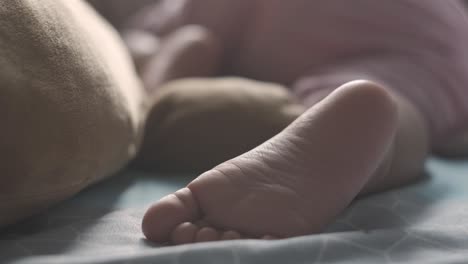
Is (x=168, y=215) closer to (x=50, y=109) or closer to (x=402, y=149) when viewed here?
(x=50, y=109)

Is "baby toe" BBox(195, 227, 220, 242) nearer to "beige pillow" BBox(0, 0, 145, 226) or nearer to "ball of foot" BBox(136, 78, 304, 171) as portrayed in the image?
"beige pillow" BBox(0, 0, 145, 226)

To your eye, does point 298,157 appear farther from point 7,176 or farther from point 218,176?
point 7,176

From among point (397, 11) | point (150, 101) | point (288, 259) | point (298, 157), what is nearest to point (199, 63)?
point (150, 101)

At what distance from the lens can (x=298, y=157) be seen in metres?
0.58

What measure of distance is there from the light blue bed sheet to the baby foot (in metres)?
0.03

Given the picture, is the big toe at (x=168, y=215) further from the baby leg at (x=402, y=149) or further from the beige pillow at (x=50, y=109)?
the baby leg at (x=402, y=149)

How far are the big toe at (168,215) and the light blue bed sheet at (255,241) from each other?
0.01 meters

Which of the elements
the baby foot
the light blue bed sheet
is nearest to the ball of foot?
the light blue bed sheet

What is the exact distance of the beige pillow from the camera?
0.53 m

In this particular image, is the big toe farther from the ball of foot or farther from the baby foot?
the ball of foot

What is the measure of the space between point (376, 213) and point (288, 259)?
0.55ft

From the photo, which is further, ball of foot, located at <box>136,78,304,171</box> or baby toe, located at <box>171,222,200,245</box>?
ball of foot, located at <box>136,78,304,171</box>

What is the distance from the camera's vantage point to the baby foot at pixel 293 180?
54cm

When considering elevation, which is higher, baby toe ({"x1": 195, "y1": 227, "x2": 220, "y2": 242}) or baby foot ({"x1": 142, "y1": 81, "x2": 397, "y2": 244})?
baby foot ({"x1": 142, "y1": 81, "x2": 397, "y2": 244})
